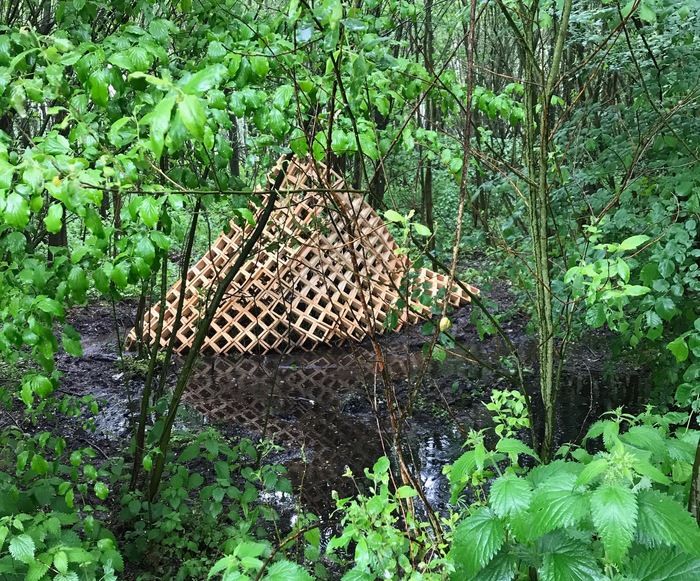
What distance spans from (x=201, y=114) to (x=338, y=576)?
2.50 meters

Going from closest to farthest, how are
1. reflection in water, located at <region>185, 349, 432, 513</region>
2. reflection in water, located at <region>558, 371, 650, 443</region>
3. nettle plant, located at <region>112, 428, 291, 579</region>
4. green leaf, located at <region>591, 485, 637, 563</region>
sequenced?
green leaf, located at <region>591, 485, 637, 563</region>, nettle plant, located at <region>112, 428, 291, 579</region>, reflection in water, located at <region>185, 349, 432, 513</region>, reflection in water, located at <region>558, 371, 650, 443</region>

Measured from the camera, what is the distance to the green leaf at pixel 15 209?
1.46m

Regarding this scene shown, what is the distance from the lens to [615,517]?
1076 millimetres

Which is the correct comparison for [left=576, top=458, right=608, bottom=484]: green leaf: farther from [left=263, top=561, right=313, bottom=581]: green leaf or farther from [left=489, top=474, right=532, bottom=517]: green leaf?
[left=263, top=561, right=313, bottom=581]: green leaf

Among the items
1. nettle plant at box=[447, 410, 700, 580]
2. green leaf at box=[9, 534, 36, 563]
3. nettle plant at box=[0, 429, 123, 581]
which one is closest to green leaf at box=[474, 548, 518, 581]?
nettle plant at box=[447, 410, 700, 580]

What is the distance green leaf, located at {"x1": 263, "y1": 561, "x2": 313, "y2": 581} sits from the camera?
1261 millimetres

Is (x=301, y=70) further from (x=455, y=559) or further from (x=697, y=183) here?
(x=697, y=183)

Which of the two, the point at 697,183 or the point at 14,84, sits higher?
the point at 14,84

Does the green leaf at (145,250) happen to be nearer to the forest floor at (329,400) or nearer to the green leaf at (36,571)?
the green leaf at (36,571)

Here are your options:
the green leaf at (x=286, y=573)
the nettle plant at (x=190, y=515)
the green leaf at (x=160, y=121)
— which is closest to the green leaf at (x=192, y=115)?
the green leaf at (x=160, y=121)

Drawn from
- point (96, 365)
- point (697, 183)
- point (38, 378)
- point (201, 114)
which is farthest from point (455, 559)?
point (96, 365)

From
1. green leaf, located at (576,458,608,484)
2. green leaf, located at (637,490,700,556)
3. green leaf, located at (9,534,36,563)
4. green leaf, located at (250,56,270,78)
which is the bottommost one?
green leaf, located at (9,534,36,563)

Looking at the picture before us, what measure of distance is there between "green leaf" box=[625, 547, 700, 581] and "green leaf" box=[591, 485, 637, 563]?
155 mm

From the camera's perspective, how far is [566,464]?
1.48m
